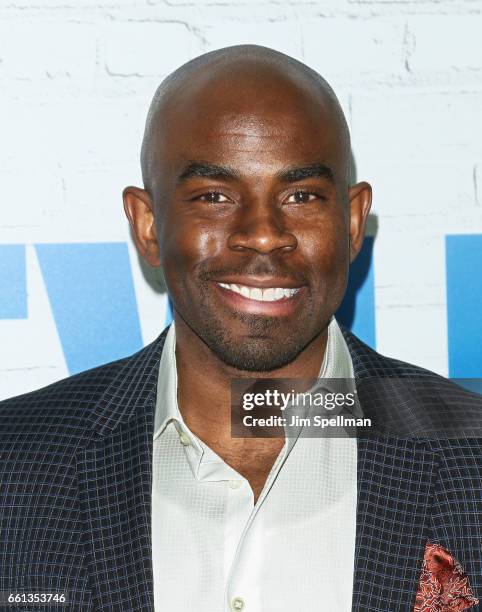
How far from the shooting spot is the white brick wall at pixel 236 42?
6.79 feet

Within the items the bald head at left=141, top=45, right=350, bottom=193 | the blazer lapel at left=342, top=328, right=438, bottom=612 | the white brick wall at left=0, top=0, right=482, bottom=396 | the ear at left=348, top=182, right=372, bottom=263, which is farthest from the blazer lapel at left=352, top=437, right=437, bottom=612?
the white brick wall at left=0, top=0, right=482, bottom=396

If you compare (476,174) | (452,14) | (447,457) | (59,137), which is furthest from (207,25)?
(447,457)

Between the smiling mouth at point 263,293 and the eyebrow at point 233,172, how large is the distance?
17cm

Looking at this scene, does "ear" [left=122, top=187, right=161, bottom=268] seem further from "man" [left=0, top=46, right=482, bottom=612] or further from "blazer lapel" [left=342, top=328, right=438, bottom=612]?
"blazer lapel" [left=342, top=328, right=438, bottom=612]

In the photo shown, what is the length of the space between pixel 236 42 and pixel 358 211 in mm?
529

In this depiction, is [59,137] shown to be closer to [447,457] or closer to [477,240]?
[477,240]

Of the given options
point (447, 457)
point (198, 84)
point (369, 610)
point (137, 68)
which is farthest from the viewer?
point (137, 68)

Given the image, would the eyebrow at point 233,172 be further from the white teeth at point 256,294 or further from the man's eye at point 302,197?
the white teeth at point 256,294

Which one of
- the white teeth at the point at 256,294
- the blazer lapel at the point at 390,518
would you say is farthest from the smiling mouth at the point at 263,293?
the blazer lapel at the point at 390,518

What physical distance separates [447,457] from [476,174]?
2.62ft

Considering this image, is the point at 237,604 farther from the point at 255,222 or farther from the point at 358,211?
the point at 358,211

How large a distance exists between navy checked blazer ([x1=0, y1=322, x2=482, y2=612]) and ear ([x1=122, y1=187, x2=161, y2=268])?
257 millimetres

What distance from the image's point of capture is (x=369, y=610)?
4.74 ft

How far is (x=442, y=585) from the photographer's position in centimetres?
149
